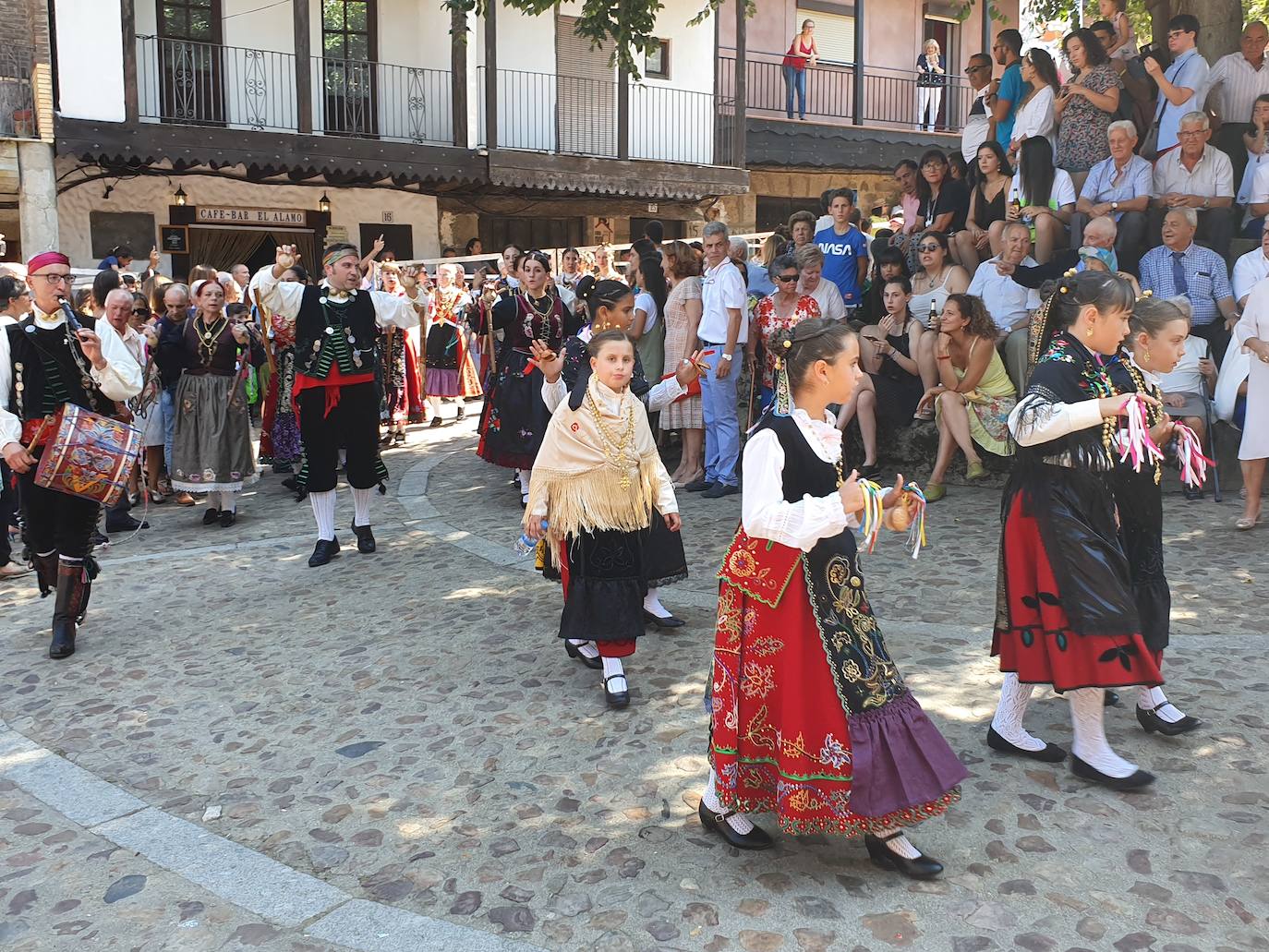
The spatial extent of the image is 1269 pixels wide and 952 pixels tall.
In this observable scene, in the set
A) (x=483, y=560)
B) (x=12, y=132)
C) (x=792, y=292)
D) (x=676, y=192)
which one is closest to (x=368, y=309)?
(x=483, y=560)

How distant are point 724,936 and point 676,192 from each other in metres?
19.4

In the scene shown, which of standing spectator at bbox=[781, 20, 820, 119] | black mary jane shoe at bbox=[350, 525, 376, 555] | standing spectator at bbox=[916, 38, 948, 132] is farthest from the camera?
standing spectator at bbox=[916, 38, 948, 132]

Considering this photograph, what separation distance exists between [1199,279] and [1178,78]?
7.04 ft

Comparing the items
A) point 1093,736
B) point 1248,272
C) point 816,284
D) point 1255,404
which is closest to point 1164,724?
point 1093,736

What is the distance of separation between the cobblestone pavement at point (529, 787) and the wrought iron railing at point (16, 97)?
10.9 metres

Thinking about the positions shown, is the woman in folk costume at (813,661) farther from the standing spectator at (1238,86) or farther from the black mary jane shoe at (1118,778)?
the standing spectator at (1238,86)

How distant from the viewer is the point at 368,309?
299 inches

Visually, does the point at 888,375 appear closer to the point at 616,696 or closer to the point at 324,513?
the point at 324,513

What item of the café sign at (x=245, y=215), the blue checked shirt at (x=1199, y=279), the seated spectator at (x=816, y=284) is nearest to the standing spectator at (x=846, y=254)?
the seated spectator at (x=816, y=284)

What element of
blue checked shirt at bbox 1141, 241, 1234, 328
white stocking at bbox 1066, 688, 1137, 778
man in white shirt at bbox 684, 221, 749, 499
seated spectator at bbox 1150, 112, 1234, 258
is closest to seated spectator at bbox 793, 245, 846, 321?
man in white shirt at bbox 684, 221, 749, 499

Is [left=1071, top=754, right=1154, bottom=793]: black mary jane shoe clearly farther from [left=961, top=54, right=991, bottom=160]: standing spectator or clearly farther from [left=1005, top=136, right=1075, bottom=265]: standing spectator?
[left=961, top=54, right=991, bottom=160]: standing spectator

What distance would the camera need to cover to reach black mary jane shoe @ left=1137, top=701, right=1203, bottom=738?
431cm

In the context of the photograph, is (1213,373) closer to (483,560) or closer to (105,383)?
(483,560)

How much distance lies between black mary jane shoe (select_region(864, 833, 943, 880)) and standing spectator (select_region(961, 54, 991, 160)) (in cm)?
907
